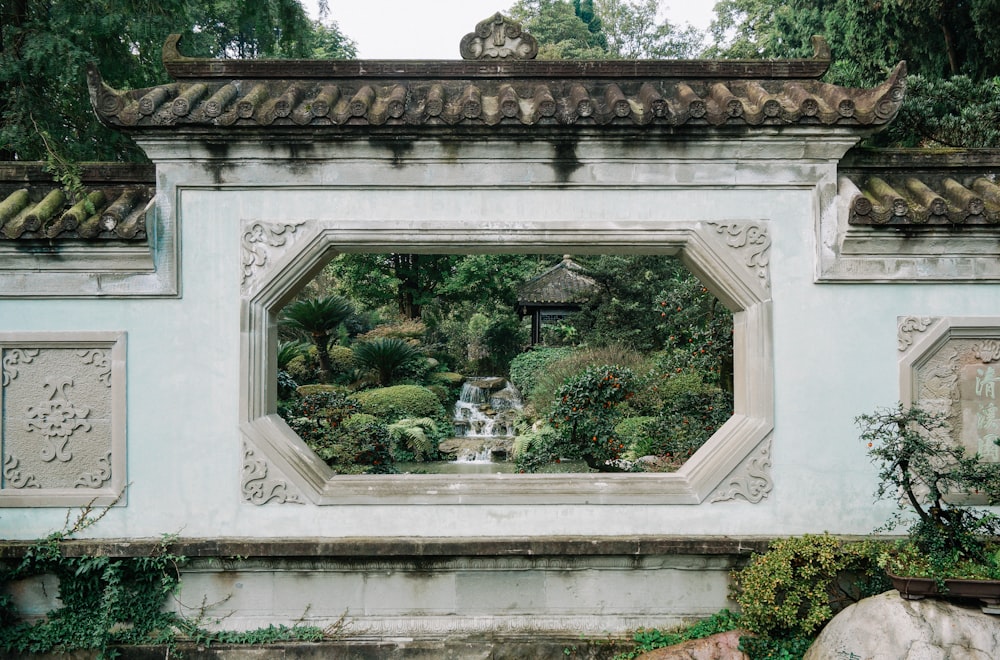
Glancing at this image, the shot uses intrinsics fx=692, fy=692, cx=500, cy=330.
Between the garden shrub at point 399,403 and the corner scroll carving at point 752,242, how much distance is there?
9440 mm

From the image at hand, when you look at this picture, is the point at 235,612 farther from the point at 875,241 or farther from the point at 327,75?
the point at 875,241

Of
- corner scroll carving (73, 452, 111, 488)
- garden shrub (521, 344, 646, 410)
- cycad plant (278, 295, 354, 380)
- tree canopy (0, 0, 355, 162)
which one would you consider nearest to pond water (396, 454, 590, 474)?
garden shrub (521, 344, 646, 410)

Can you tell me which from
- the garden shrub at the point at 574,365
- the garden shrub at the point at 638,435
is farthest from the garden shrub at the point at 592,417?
the garden shrub at the point at 574,365

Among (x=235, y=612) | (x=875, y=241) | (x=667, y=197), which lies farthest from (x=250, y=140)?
(x=875, y=241)

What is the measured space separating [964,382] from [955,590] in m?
1.60

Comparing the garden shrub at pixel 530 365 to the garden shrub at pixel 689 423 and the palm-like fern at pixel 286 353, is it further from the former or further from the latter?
the garden shrub at pixel 689 423

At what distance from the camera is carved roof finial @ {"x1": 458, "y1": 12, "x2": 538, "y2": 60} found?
16.1 ft

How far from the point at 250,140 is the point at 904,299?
4.44m

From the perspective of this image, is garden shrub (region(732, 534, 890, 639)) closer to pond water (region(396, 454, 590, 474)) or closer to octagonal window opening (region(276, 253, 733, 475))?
octagonal window opening (region(276, 253, 733, 475))

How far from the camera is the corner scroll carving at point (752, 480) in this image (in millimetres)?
4609

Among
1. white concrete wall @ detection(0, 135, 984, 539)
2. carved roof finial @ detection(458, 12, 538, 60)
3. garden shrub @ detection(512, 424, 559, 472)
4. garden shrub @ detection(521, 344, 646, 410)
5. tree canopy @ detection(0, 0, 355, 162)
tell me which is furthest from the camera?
garden shrub @ detection(521, 344, 646, 410)

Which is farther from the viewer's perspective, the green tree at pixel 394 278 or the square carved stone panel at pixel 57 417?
the green tree at pixel 394 278

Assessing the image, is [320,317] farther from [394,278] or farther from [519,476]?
[519,476]

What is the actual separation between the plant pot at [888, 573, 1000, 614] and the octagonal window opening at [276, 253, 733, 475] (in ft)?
12.5
